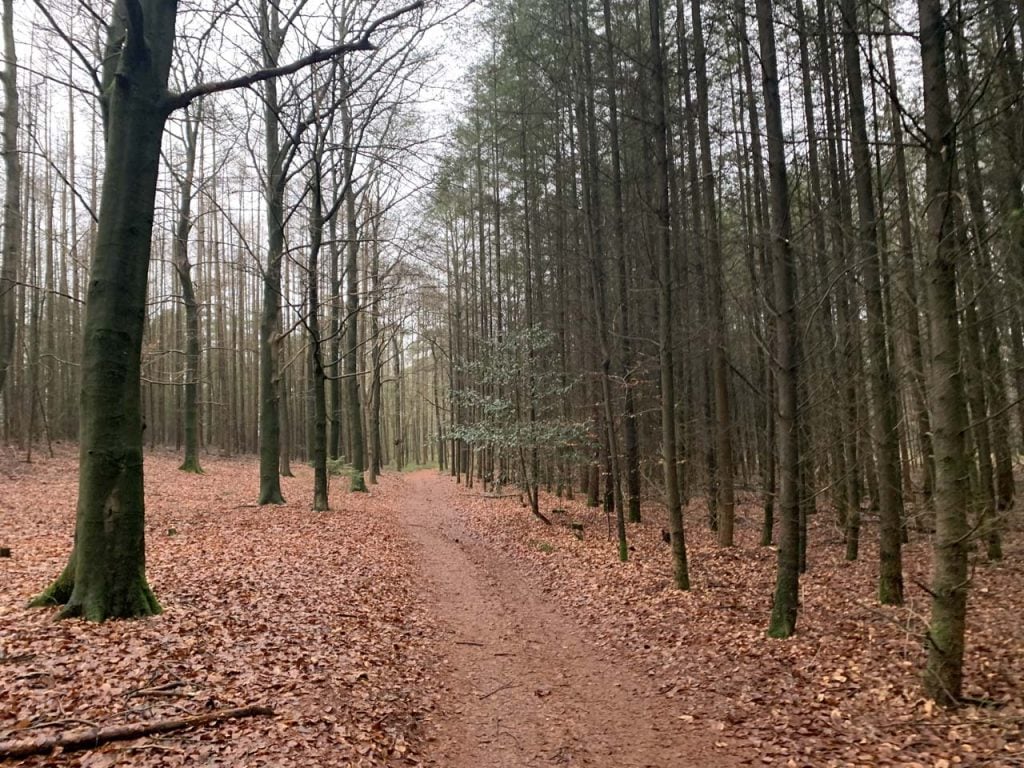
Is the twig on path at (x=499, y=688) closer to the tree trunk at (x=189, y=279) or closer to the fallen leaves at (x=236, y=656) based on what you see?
the fallen leaves at (x=236, y=656)

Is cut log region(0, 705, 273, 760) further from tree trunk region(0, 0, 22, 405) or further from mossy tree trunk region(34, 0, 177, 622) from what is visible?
tree trunk region(0, 0, 22, 405)

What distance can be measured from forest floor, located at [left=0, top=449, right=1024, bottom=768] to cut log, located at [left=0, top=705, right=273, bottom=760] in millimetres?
73

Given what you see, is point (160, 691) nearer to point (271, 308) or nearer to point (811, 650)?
point (811, 650)

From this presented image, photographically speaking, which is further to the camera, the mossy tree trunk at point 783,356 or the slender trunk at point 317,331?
the slender trunk at point 317,331

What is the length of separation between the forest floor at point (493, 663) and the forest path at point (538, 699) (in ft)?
0.09

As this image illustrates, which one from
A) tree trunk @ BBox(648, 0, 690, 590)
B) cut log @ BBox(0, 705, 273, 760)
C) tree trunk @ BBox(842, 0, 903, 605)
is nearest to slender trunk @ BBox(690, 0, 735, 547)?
tree trunk @ BBox(648, 0, 690, 590)

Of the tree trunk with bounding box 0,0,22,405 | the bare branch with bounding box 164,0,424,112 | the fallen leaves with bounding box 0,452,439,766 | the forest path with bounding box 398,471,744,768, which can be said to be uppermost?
the tree trunk with bounding box 0,0,22,405

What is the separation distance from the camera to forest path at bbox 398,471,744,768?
455 centimetres

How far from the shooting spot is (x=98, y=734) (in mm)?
3699

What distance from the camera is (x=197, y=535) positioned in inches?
438

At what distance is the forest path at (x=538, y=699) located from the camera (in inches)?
179

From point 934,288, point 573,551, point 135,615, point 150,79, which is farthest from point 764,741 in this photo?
point 150,79

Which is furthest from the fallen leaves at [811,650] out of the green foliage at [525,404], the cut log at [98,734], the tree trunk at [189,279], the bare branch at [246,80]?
the tree trunk at [189,279]

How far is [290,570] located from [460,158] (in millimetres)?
17048
